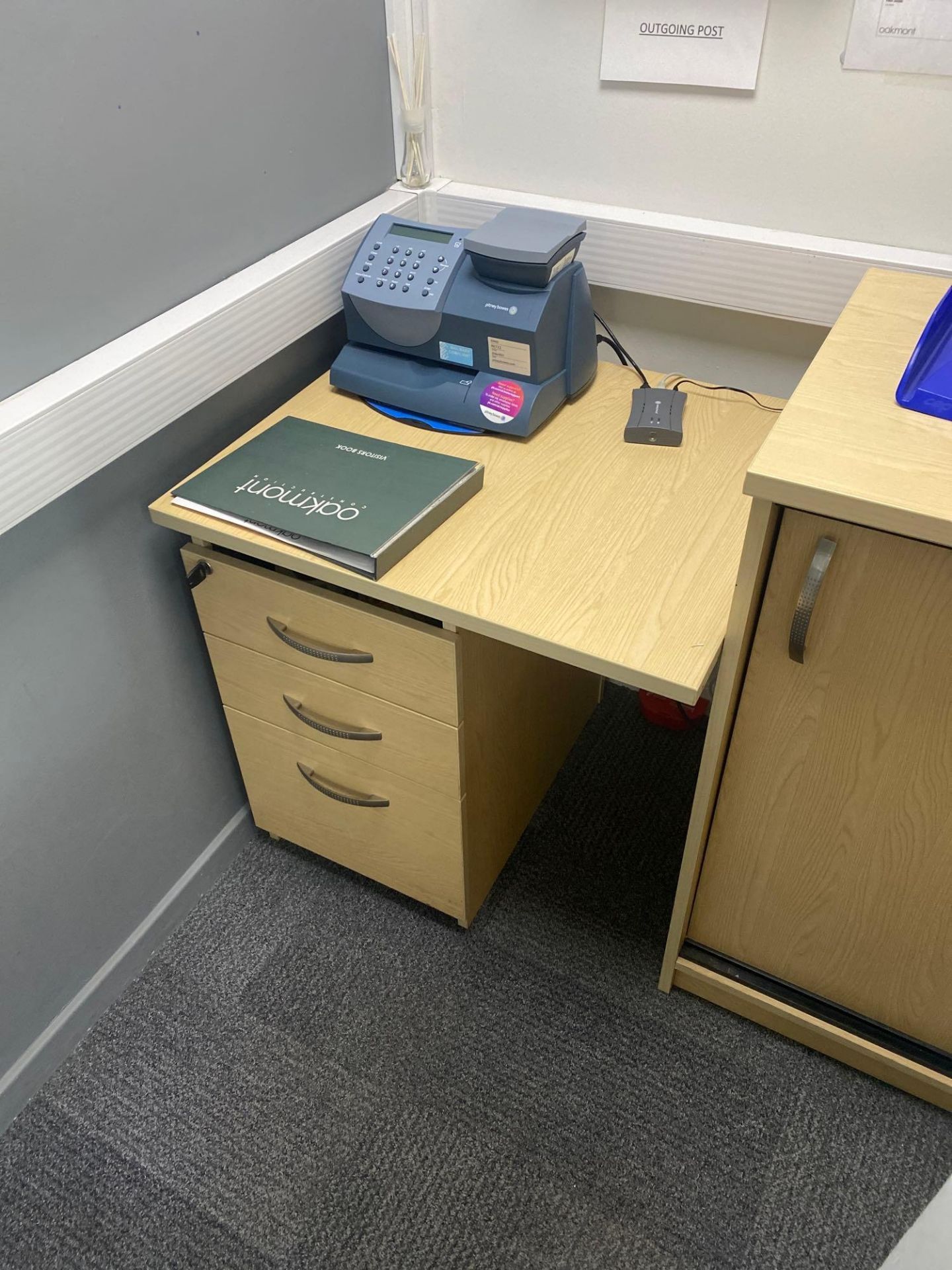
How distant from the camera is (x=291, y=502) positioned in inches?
45.0

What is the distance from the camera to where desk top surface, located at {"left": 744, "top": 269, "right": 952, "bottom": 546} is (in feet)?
2.58

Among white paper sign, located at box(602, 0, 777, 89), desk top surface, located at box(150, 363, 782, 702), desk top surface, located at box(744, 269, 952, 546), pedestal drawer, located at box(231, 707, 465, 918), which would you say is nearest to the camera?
desk top surface, located at box(744, 269, 952, 546)

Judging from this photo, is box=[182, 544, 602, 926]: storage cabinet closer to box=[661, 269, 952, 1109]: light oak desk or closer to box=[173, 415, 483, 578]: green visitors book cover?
box=[173, 415, 483, 578]: green visitors book cover

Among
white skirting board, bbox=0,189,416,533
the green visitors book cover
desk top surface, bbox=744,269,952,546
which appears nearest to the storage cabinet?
the green visitors book cover

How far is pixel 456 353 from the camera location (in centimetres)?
130

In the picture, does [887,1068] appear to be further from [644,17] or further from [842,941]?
[644,17]

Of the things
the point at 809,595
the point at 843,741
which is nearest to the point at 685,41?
the point at 809,595

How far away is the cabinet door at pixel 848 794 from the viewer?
88 cm

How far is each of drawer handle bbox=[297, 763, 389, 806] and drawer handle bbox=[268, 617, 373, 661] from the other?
259 mm

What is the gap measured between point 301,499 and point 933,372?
724 millimetres

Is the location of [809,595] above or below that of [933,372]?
below

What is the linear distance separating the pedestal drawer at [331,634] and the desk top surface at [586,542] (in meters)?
0.05

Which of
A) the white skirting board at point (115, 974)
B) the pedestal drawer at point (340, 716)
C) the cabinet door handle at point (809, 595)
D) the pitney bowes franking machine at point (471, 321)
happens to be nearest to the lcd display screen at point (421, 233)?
the pitney bowes franking machine at point (471, 321)

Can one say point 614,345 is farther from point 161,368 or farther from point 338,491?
point 161,368
